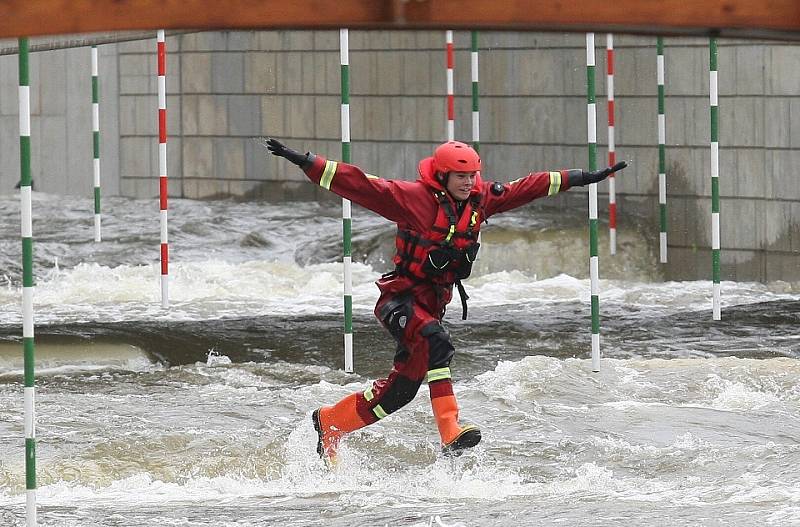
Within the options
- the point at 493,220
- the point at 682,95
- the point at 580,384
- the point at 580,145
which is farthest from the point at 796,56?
the point at 580,384

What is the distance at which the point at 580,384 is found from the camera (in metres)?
8.80

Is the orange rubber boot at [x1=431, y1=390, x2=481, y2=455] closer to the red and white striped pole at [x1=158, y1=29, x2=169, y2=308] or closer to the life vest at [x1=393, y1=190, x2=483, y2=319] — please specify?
the life vest at [x1=393, y1=190, x2=483, y2=319]

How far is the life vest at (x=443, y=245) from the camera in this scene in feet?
22.6

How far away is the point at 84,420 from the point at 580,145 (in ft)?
23.3

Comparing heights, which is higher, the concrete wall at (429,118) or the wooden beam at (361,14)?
the concrete wall at (429,118)

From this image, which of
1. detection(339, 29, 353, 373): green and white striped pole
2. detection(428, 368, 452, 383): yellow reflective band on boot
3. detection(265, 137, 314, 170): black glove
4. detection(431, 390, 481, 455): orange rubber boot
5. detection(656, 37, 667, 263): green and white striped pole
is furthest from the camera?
detection(656, 37, 667, 263): green and white striped pole

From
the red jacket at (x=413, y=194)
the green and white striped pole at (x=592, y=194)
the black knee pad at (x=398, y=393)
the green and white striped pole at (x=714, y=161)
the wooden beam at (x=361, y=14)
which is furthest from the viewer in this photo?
the green and white striped pole at (x=714, y=161)

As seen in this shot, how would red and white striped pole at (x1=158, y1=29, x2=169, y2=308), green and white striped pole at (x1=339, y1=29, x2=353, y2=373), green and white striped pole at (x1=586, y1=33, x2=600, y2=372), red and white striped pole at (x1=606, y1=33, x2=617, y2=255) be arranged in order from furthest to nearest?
red and white striped pole at (x1=606, y1=33, x2=617, y2=255) < red and white striped pole at (x1=158, y1=29, x2=169, y2=308) < green and white striped pole at (x1=339, y1=29, x2=353, y2=373) < green and white striped pole at (x1=586, y1=33, x2=600, y2=372)

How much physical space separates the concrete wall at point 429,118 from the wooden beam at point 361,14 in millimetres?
9451

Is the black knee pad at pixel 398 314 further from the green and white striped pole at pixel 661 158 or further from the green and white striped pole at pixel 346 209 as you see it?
the green and white striped pole at pixel 661 158

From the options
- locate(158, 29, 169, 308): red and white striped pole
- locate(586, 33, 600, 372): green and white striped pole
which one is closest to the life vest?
locate(586, 33, 600, 372): green and white striped pole

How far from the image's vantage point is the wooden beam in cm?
307

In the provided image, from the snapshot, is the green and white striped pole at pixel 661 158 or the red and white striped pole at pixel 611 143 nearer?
the green and white striped pole at pixel 661 158

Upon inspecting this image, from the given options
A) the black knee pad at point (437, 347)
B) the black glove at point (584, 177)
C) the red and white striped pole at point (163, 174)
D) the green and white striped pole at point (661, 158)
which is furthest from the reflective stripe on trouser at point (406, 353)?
the green and white striped pole at point (661, 158)
